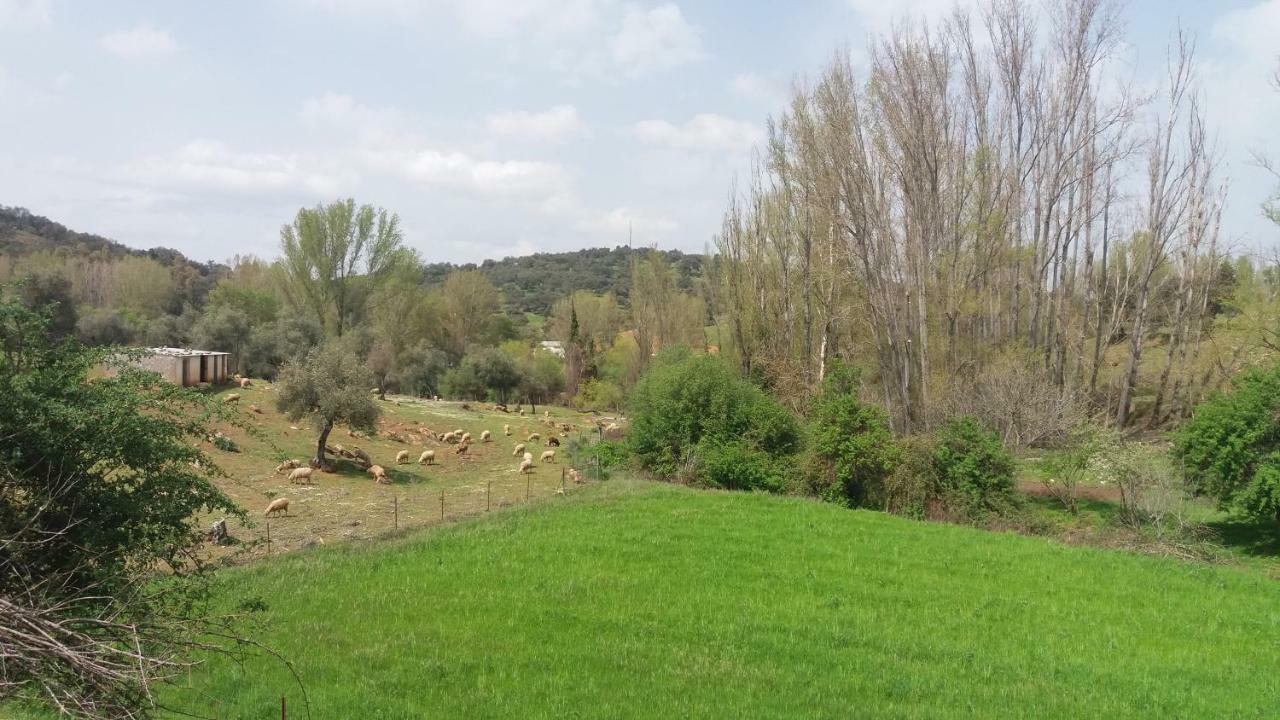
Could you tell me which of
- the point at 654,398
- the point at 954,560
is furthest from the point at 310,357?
the point at 954,560

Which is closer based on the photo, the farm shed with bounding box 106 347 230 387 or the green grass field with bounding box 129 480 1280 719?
the green grass field with bounding box 129 480 1280 719

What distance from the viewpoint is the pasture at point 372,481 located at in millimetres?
18000

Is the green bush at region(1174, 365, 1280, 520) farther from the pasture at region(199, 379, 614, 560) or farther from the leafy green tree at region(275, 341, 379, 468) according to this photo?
the leafy green tree at region(275, 341, 379, 468)

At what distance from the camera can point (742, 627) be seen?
30.0 feet

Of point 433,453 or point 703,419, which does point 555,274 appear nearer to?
point 433,453

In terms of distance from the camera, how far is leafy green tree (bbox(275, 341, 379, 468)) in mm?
26516

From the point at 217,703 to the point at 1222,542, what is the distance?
1941 cm

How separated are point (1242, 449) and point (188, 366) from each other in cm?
3559

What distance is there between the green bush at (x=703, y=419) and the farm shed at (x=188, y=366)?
62.9 feet

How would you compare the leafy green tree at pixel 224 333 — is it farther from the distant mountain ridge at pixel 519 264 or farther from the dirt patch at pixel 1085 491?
the dirt patch at pixel 1085 491

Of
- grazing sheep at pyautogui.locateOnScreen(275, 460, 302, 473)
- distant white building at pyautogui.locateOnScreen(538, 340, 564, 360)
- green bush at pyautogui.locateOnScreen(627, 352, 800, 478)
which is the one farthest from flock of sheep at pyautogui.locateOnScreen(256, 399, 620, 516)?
distant white building at pyautogui.locateOnScreen(538, 340, 564, 360)

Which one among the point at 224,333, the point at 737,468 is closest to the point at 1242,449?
the point at 737,468

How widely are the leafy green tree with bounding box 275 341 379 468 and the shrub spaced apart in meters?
16.2

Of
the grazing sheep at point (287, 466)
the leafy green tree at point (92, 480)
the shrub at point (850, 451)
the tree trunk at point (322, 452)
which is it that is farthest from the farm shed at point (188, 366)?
the shrub at point (850, 451)
